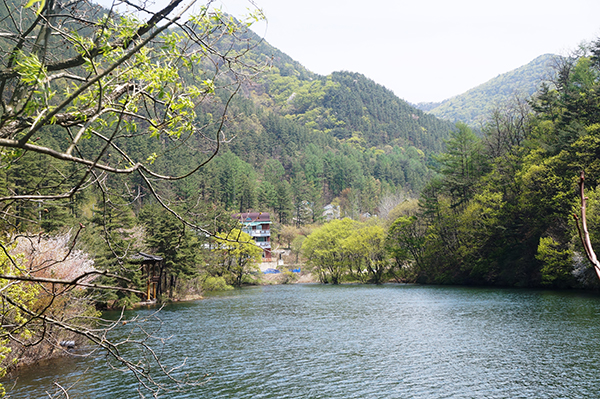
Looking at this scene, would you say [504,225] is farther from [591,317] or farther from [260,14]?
[260,14]

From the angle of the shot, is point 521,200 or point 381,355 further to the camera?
point 521,200

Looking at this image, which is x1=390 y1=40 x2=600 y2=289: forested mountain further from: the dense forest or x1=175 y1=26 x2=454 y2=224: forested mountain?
x1=175 y1=26 x2=454 y2=224: forested mountain

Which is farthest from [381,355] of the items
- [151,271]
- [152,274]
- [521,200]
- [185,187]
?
[185,187]

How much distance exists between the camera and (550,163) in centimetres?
3550

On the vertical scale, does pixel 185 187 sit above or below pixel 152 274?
above

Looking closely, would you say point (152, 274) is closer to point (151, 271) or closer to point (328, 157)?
point (151, 271)

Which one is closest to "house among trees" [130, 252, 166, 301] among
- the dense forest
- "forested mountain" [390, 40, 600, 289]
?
the dense forest

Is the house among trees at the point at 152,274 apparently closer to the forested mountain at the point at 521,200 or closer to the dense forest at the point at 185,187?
the dense forest at the point at 185,187

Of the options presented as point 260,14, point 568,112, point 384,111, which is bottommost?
point 260,14

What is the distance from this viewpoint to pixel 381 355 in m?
16.4

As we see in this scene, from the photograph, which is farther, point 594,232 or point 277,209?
point 277,209

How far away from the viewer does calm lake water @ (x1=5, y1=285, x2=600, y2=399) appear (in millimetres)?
12391

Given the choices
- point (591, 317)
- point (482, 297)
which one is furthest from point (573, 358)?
point (482, 297)

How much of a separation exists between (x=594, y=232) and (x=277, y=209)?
7220 cm
